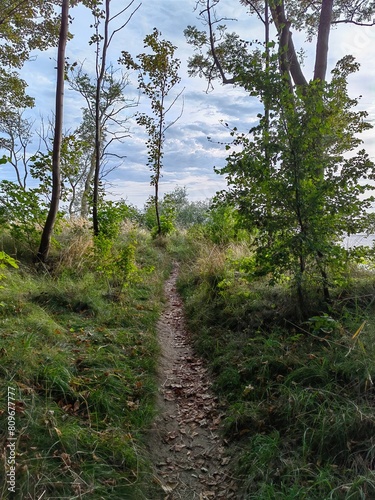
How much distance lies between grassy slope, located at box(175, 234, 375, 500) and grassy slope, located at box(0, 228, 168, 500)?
0.91m

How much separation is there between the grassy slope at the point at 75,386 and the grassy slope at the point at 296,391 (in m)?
0.91

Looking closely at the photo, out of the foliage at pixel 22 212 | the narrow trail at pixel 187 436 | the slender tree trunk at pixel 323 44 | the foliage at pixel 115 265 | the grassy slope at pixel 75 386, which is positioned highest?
the slender tree trunk at pixel 323 44

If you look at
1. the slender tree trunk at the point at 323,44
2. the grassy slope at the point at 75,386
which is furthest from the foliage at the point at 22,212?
the slender tree trunk at the point at 323,44

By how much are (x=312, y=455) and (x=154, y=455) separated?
132 cm

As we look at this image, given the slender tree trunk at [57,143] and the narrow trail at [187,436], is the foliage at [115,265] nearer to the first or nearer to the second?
the slender tree trunk at [57,143]

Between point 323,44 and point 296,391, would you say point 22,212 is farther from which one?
point 323,44

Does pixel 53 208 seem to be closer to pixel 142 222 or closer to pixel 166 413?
A: pixel 166 413

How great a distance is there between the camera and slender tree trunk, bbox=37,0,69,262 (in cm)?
615

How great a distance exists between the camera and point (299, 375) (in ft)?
10.3

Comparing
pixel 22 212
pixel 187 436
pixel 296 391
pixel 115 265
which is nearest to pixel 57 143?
pixel 22 212

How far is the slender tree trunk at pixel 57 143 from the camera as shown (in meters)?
6.15

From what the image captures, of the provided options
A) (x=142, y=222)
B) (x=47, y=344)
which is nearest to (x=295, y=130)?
(x=47, y=344)

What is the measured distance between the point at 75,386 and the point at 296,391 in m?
2.12

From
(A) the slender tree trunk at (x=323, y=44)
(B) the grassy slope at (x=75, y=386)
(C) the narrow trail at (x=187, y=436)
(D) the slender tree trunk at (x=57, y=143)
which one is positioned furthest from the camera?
(A) the slender tree trunk at (x=323, y=44)
